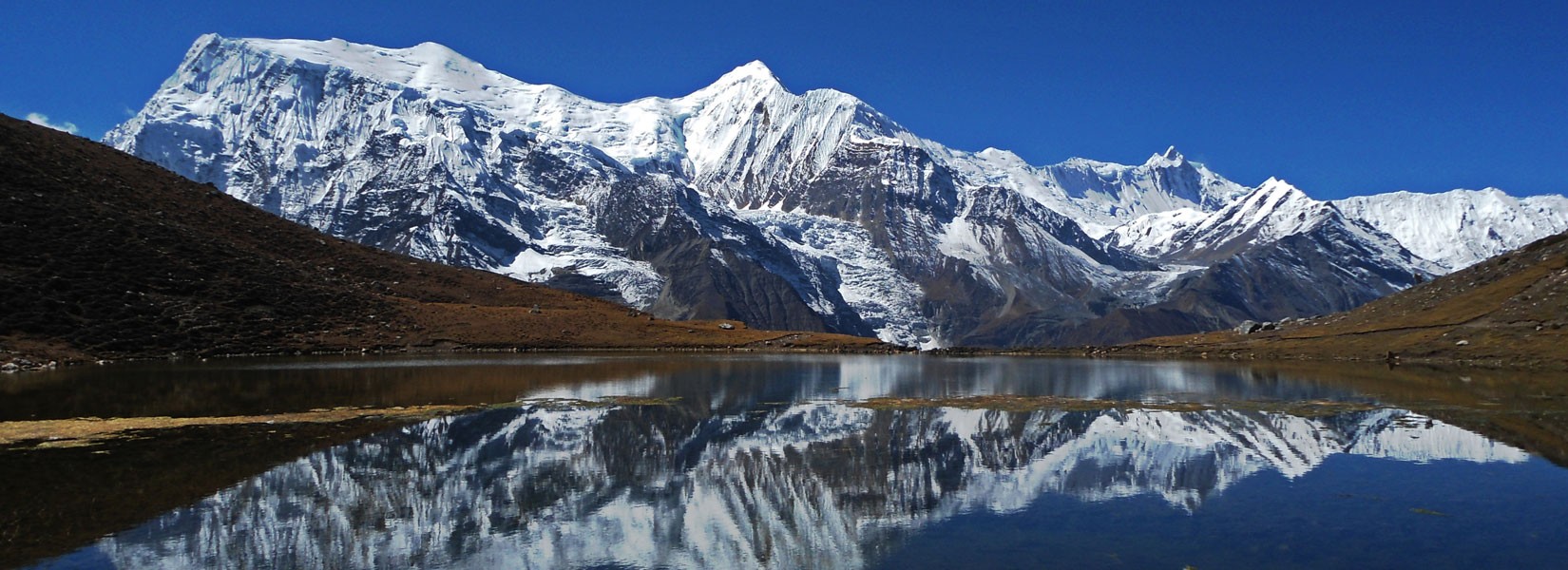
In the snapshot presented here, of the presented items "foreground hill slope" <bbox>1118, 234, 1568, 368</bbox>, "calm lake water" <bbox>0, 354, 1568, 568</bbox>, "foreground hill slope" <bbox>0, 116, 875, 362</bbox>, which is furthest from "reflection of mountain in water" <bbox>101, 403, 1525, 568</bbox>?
"foreground hill slope" <bbox>0, 116, 875, 362</bbox>

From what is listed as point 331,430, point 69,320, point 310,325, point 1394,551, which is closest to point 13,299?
point 69,320

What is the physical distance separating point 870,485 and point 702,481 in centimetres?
561

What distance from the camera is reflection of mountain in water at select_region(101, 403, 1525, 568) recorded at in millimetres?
24281

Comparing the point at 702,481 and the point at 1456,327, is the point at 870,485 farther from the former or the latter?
the point at 1456,327

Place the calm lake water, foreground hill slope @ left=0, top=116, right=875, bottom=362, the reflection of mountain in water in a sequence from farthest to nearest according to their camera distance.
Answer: foreground hill slope @ left=0, top=116, right=875, bottom=362
the reflection of mountain in water
the calm lake water

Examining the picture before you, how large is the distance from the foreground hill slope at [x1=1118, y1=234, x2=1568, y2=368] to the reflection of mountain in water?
64.1 m

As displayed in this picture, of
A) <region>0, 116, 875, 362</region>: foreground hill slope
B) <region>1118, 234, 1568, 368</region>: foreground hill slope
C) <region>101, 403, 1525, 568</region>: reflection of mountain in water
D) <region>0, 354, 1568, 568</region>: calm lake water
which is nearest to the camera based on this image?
<region>0, 354, 1568, 568</region>: calm lake water

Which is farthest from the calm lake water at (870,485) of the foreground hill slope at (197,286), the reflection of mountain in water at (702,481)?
the foreground hill slope at (197,286)

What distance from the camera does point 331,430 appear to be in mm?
43469

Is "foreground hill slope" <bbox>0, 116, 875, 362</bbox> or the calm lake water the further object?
"foreground hill slope" <bbox>0, 116, 875, 362</bbox>

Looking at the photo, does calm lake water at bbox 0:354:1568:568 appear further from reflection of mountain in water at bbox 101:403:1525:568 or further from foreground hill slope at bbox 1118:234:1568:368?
foreground hill slope at bbox 1118:234:1568:368

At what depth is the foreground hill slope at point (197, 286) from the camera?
9838 centimetres

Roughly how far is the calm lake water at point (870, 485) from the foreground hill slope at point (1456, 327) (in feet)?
152

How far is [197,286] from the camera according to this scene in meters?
116
